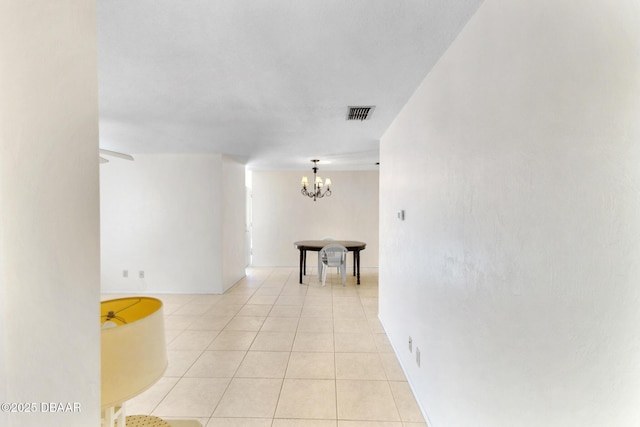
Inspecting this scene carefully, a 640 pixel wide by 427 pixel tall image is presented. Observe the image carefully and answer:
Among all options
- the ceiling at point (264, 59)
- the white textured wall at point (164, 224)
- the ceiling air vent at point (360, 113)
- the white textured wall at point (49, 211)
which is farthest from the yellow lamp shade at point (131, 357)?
the white textured wall at point (164, 224)

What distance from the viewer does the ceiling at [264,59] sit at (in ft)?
4.37

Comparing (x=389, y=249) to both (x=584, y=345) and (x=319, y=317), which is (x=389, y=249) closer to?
(x=319, y=317)

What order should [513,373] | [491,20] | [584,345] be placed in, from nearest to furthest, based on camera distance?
[584,345], [513,373], [491,20]

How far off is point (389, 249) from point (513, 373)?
2.22 meters

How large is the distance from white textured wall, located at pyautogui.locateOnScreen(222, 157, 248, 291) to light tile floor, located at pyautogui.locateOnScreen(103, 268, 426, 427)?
2.88 ft

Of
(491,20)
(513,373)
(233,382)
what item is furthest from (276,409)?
(491,20)

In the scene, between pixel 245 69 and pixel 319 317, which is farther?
pixel 319 317

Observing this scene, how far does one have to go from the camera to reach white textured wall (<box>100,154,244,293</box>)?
16.4 feet

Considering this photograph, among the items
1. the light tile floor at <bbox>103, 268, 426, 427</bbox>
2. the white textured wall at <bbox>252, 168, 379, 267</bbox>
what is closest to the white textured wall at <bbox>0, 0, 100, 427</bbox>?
the light tile floor at <bbox>103, 268, 426, 427</bbox>

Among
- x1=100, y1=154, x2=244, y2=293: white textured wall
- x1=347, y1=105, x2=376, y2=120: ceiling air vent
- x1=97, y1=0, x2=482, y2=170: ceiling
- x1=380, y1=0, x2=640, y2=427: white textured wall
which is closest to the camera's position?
x1=380, y1=0, x2=640, y2=427: white textured wall

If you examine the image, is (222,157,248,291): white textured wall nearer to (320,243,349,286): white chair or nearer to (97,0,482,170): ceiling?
(320,243,349,286): white chair

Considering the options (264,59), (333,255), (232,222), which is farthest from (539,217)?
(232,222)

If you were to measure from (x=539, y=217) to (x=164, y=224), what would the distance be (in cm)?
530

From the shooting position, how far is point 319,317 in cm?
398
